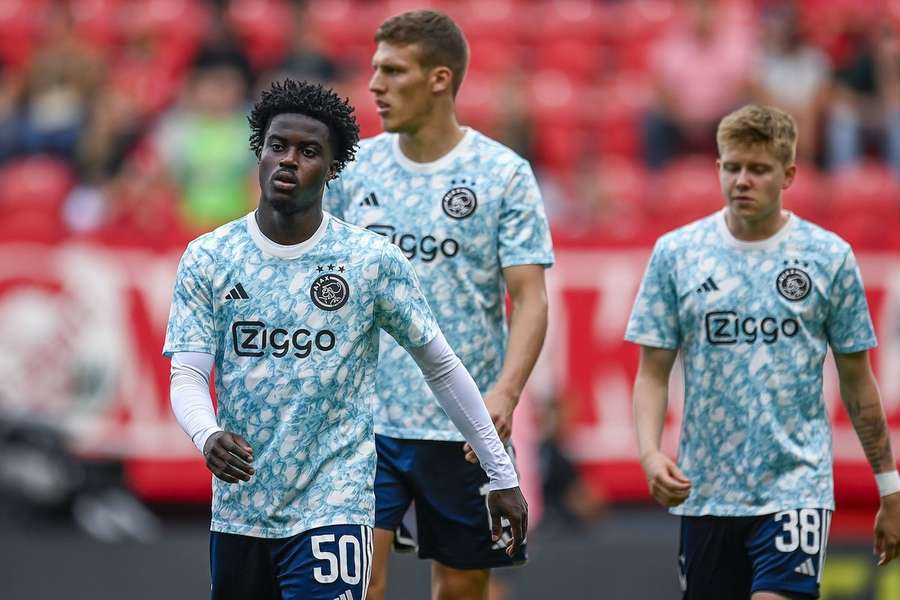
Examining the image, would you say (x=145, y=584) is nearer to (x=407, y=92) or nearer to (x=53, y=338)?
(x=53, y=338)

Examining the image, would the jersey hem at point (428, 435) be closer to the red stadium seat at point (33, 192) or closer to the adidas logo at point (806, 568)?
the adidas logo at point (806, 568)

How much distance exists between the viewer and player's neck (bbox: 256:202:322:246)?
16.1 ft

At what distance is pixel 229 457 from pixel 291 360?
1.50ft

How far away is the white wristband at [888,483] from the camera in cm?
601

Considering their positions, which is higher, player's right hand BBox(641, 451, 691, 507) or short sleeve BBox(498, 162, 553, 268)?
short sleeve BBox(498, 162, 553, 268)

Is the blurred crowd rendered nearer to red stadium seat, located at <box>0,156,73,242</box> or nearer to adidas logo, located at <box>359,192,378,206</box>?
red stadium seat, located at <box>0,156,73,242</box>

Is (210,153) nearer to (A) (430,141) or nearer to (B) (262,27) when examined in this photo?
(B) (262,27)

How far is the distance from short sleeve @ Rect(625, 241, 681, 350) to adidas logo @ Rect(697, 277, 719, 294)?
11 centimetres

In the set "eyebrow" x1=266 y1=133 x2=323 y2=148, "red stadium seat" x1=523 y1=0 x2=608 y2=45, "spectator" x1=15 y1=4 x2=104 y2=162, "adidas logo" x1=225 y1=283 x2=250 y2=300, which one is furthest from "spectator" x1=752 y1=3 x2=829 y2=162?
"adidas logo" x1=225 y1=283 x2=250 y2=300

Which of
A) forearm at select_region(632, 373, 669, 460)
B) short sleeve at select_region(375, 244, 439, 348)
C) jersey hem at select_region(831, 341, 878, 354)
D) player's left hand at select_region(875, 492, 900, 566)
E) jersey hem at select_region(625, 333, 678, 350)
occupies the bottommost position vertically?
player's left hand at select_region(875, 492, 900, 566)

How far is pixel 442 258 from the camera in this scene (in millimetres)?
6043

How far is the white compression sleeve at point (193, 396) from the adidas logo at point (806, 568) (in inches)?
88.5

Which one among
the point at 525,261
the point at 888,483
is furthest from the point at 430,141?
the point at 888,483

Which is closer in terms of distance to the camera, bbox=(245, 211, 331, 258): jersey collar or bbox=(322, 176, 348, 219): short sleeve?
bbox=(245, 211, 331, 258): jersey collar
